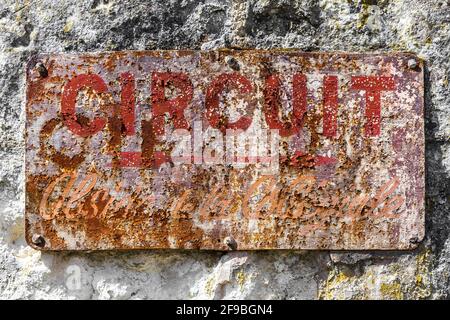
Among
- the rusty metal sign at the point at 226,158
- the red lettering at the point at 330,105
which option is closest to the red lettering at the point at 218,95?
the rusty metal sign at the point at 226,158

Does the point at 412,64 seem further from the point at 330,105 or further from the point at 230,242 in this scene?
the point at 230,242

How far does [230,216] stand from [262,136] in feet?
0.52

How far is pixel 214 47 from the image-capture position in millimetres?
1091

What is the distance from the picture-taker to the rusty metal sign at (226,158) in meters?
1.06

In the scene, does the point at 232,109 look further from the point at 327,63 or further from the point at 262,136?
the point at 327,63

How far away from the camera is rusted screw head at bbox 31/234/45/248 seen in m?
1.06

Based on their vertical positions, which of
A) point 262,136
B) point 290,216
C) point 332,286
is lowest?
point 332,286

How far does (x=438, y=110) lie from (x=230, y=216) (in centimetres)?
43

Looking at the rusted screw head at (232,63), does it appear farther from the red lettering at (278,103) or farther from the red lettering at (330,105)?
the red lettering at (330,105)

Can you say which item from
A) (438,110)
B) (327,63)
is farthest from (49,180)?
(438,110)

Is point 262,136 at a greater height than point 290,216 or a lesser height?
greater

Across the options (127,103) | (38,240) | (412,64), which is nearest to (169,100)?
(127,103)

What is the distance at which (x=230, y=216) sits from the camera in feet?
3.47

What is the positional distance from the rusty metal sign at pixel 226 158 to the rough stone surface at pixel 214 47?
0.04 metres
